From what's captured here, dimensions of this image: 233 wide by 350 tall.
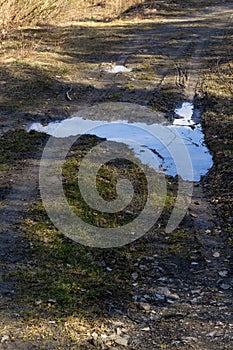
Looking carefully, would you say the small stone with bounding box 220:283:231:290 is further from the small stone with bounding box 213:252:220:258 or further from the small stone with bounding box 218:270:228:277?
the small stone with bounding box 213:252:220:258

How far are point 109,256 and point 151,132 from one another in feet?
14.3

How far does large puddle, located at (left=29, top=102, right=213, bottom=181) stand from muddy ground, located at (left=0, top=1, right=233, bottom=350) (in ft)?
0.74

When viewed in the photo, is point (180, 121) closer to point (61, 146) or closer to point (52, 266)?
point (61, 146)

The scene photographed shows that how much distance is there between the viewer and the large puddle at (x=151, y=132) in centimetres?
850

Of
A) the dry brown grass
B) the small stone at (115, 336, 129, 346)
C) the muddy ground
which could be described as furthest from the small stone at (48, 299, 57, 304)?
the dry brown grass

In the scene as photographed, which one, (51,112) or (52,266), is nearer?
(52,266)

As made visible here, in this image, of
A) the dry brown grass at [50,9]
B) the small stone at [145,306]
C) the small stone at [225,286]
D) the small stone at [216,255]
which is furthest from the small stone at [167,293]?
the dry brown grass at [50,9]

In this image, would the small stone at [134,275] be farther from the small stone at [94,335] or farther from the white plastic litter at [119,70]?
the white plastic litter at [119,70]

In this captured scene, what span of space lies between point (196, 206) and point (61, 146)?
2.59 meters

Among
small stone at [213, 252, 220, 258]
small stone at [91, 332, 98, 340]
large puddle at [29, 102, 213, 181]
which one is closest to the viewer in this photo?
small stone at [91, 332, 98, 340]

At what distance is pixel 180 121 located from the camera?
1044cm

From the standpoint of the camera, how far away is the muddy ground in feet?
14.8

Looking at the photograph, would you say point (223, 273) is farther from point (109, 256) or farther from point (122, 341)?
point (122, 341)

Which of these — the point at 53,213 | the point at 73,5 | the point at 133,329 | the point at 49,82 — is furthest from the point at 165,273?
the point at 73,5
